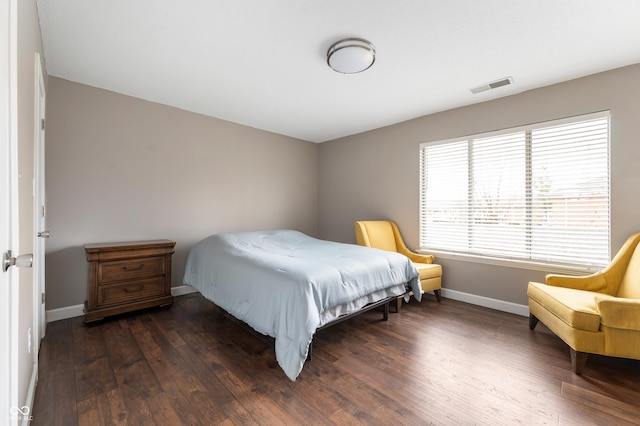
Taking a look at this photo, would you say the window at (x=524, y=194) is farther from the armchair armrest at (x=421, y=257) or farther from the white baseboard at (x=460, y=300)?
the white baseboard at (x=460, y=300)

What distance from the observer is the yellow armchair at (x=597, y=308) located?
6.22 ft

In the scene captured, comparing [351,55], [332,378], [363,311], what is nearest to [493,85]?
[351,55]

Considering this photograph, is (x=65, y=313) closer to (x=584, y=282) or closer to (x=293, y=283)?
(x=293, y=283)

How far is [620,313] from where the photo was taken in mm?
1895

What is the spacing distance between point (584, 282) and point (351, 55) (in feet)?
9.52

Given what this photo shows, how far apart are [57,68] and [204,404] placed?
327 centimetres

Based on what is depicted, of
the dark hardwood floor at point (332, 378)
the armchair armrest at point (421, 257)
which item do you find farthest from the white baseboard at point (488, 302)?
the armchair armrest at point (421, 257)

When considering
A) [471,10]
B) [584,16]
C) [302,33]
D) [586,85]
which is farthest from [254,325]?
[586,85]

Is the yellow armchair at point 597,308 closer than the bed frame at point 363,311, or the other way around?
the yellow armchair at point 597,308

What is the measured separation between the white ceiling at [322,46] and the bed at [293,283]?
70.6 inches

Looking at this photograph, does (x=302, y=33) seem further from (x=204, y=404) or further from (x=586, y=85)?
(x=586, y=85)

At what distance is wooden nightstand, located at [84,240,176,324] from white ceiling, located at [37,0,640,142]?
177 cm

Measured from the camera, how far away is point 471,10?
1865 millimetres

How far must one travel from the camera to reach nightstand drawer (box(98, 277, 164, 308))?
9.23ft
